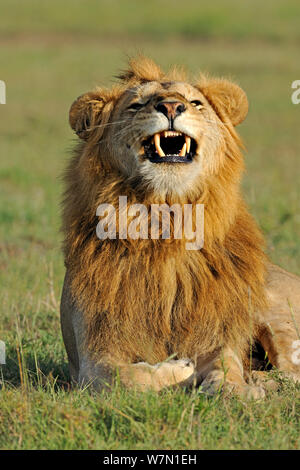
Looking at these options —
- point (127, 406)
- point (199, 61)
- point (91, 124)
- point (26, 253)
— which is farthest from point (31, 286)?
point (199, 61)

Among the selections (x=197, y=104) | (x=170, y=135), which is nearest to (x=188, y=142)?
(x=170, y=135)

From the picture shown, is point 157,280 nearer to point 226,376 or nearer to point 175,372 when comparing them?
point 175,372

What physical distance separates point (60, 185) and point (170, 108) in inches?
305

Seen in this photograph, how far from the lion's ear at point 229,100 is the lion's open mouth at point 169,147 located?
1.52 ft

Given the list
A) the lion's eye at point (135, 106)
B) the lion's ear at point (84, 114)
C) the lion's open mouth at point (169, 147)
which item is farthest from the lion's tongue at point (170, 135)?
the lion's ear at point (84, 114)

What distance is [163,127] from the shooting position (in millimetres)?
4066

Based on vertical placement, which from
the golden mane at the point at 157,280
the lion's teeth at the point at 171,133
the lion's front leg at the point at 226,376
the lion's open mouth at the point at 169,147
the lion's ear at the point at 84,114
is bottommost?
the lion's front leg at the point at 226,376

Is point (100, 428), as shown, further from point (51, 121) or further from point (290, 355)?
point (51, 121)

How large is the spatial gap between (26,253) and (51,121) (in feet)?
33.8

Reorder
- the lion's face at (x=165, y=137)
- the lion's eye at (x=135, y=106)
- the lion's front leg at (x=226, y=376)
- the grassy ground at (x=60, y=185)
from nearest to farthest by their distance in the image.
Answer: the grassy ground at (x=60, y=185) < the lion's front leg at (x=226, y=376) < the lion's face at (x=165, y=137) < the lion's eye at (x=135, y=106)

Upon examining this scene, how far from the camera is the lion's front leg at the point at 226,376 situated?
3869 millimetres

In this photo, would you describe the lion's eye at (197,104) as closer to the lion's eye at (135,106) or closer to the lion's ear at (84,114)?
the lion's eye at (135,106)

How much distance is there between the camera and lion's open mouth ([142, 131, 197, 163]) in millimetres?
4133

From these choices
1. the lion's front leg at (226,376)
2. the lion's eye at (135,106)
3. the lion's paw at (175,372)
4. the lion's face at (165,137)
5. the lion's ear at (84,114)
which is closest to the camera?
the lion's front leg at (226,376)
